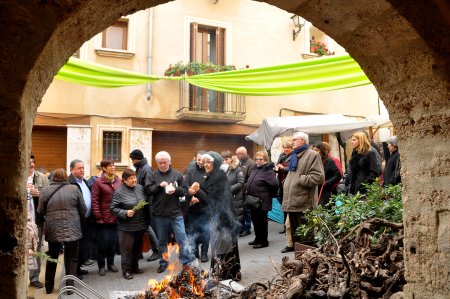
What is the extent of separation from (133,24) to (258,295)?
11.4 meters

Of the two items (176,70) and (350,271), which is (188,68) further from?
(350,271)

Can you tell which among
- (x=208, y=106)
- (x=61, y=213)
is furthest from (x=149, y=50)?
(x=61, y=213)

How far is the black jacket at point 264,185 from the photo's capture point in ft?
22.1

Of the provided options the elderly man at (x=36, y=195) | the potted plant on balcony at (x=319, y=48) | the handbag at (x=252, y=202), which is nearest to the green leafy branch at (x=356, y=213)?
the handbag at (x=252, y=202)

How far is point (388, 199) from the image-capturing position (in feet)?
12.7

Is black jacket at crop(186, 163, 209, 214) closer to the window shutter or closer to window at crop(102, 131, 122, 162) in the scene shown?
window at crop(102, 131, 122, 162)

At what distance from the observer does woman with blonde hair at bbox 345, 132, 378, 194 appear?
19.7 ft

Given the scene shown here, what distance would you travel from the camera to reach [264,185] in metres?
6.84

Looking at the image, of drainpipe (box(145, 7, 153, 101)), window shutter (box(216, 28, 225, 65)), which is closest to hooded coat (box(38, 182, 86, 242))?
drainpipe (box(145, 7, 153, 101))

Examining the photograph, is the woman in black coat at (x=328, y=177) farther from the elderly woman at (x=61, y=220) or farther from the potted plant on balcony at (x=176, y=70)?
the potted plant on balcony at (x=176, y=70)

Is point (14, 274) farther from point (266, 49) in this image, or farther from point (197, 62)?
point (266, 49)

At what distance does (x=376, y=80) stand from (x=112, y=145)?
11.4m

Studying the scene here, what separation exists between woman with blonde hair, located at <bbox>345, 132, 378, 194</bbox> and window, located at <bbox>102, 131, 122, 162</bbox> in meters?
8.45

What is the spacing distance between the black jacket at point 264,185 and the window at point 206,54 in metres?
6.89
